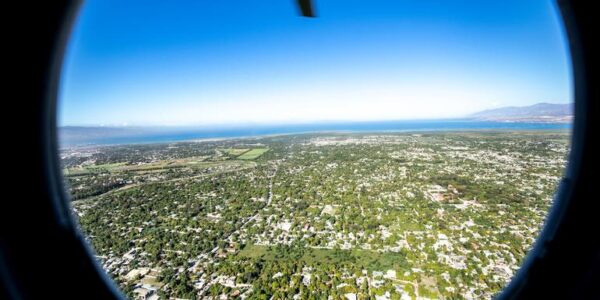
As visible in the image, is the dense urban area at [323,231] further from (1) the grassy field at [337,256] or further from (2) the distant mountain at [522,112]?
(2) the distant mountain at [522,112]

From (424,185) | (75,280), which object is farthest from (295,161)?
(75,280)

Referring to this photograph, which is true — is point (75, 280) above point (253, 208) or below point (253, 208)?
above

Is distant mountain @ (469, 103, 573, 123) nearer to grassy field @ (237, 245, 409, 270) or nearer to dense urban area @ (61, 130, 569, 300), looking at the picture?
dense urban area @ (61, 130, 569, 300)

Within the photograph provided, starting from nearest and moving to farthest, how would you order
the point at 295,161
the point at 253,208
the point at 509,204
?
the point at 509,204 → the point at 253,208 → the point at 295,161

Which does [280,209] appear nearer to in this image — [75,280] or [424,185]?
[424,185]

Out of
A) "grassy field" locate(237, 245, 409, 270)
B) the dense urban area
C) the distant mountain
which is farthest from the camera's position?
the distant mountain

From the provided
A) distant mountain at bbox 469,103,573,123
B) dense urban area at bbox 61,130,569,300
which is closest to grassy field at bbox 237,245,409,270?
dense urban area at bbox 61,130,569,300
